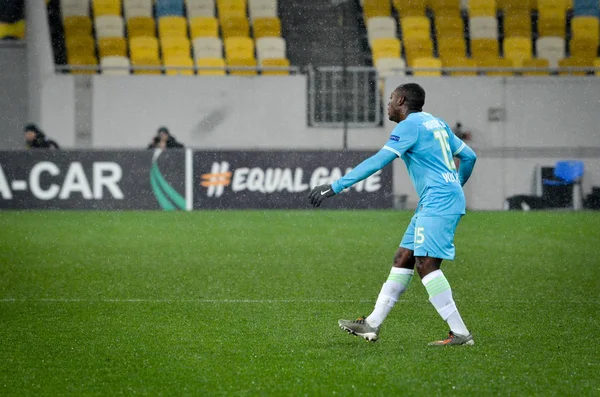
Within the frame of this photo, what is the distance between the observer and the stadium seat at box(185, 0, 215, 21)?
25.1m

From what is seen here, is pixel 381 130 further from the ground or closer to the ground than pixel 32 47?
closer to the ground

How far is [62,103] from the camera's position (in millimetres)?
21984

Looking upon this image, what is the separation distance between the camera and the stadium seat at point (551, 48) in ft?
81.5

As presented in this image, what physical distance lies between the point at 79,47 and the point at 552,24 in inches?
456

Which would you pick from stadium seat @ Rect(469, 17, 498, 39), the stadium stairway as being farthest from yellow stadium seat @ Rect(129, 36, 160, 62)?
stadium seat @ Rect(469, 17, 498, 39)

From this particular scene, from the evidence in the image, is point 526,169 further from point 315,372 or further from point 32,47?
point 315,372

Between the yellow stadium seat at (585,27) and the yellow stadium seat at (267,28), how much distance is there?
24.3 feet

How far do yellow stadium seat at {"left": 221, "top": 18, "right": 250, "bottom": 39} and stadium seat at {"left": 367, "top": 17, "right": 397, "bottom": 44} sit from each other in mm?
3001

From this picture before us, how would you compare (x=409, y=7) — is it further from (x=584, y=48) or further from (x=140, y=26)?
(x=140, y=26)

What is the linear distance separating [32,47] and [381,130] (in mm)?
8051

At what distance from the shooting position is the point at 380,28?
24438 millimetres

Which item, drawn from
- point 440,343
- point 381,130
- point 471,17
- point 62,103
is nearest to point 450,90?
point 381,130

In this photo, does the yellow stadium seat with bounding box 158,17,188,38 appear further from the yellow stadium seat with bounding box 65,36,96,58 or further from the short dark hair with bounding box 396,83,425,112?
the short dark hair with bounding box 396,83,425,112

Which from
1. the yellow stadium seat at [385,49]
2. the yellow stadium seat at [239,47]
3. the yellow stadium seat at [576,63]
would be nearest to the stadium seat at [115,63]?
the yellow stadium seat at [239,47]
